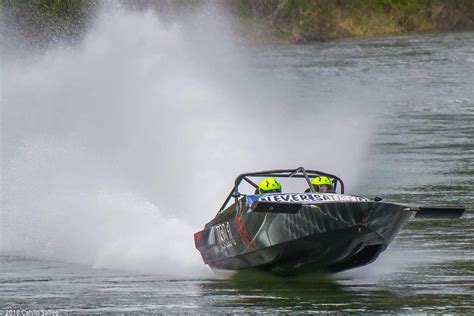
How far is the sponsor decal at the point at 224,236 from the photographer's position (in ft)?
44.5

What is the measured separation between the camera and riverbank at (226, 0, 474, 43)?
212 ft

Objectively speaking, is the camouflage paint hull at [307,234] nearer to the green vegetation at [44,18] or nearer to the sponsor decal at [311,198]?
the sponsor decal at [311,198]

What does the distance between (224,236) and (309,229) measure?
1445 millimetres

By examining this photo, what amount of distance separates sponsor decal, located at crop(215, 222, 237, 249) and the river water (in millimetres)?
425

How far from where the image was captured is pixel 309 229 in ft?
41.2

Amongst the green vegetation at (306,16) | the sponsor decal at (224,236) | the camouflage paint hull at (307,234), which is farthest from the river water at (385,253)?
the green vegetation at (306,16)

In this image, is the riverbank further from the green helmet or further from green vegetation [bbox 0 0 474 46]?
the green helmet

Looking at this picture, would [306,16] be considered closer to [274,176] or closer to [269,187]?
[274,176]

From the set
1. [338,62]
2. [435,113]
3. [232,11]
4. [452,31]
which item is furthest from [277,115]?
→ [452,31]

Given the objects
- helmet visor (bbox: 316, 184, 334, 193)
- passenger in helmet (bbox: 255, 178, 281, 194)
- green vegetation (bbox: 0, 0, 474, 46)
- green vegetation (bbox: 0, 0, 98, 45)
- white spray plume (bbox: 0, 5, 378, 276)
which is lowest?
helmet visor (bbox: 316, 184, 334, 193)

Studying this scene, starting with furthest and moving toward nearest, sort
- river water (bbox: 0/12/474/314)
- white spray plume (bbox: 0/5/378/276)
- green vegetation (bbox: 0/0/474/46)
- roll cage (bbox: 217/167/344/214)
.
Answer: green vegetation (bbox: 0/0/474/46), white spray plume (bbox: 0/5/378/276), roll cage (bbox: 217/167/344/214), river water (bbox: 0/12/474/314)

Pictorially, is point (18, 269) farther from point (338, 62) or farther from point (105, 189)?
point (338, 62)

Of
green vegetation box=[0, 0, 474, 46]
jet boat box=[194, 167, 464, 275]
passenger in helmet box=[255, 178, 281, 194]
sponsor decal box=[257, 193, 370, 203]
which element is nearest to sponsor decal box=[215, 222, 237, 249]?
jet boat box=[194, 167, 464, 275]

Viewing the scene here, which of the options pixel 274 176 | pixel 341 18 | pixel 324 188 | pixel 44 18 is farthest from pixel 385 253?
pixel 341 18
